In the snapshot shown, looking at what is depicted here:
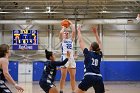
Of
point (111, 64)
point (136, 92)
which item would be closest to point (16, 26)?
point (111, 64)

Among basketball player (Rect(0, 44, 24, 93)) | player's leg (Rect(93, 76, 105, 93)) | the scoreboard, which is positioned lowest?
player's leg (Rect(93, 76, 105, 93))

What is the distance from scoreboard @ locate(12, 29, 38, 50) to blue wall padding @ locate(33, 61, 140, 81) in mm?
1379

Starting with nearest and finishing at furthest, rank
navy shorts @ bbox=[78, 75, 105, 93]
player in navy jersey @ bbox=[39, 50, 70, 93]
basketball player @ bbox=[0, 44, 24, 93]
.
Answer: basketball player @ bbox=[0, 44, 24, 93] < navy shorts @ bbox=[78, 75, 105, 93] < player in navy jersey @ bbox=[39, 50, 70, 93]

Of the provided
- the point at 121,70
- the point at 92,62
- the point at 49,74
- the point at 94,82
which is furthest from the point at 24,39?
the point at 94,82

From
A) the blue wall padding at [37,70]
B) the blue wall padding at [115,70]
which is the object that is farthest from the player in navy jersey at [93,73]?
the blue wall padding at [37,70]

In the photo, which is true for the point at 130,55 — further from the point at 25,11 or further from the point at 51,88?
the point at 51,88

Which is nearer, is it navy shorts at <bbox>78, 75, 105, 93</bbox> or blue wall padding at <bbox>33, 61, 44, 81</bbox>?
navy shorts at <bbox>78, 75, 105, 93</bbox>

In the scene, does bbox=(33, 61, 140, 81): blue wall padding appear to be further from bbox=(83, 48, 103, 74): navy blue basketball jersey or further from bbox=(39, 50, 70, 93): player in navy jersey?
bbox=(83, 48, 103, 74): navy blue basketball jersey

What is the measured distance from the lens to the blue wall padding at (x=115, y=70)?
69.2 feet

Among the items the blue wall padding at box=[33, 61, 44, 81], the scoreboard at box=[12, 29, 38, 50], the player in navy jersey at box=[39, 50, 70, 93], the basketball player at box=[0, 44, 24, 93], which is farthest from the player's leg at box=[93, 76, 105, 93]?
the scoreboard at box=[12, 29, 38, 50]

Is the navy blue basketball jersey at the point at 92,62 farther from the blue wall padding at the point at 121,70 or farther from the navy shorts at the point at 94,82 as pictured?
the blue wall padding at the point at 121,70

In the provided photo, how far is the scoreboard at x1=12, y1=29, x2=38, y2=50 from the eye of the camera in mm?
21125

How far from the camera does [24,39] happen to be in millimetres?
21125

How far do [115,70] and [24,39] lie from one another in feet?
22.0
